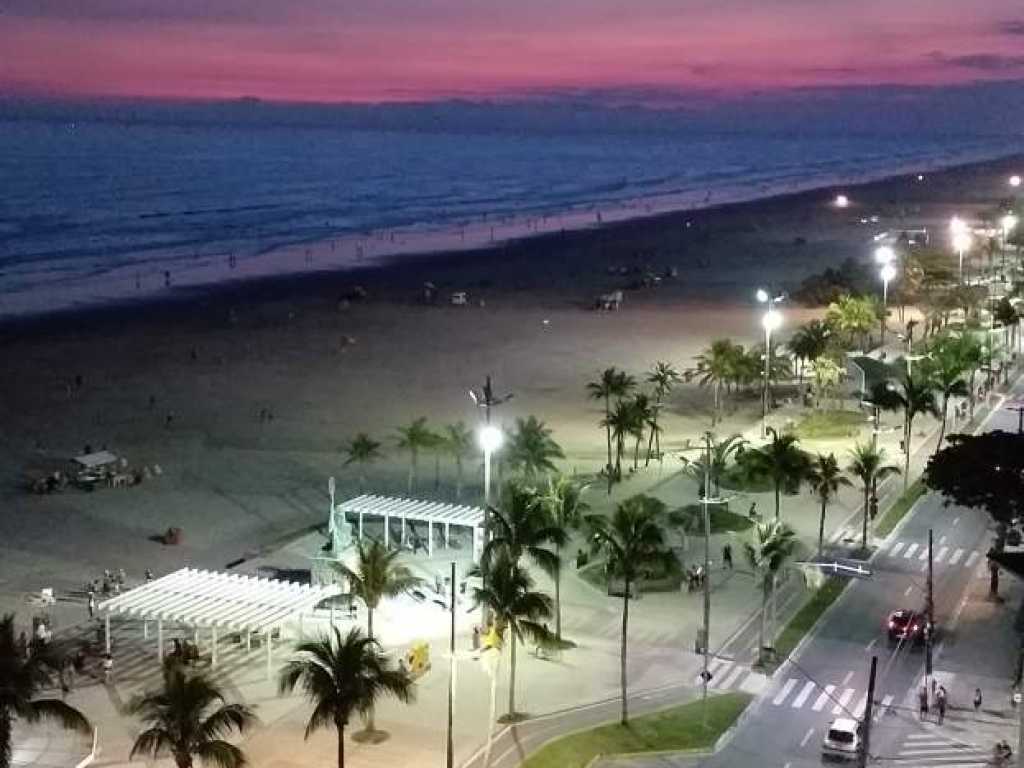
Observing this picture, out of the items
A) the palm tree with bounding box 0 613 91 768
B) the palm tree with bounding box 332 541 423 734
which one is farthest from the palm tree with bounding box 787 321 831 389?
the palm tree with bounding box 0 613 91 768

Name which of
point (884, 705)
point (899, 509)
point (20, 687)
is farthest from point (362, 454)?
point (20, 687)

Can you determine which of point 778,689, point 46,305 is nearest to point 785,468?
point 778,689

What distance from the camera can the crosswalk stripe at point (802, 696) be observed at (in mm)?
39906

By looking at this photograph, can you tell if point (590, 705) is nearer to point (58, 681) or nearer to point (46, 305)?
point (58, 681)

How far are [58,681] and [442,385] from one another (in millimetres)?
48419

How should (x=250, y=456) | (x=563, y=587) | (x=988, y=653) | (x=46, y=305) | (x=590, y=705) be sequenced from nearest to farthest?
1. (x=590, y=705)
2. (x=988, y=653)
3. (x=563, y=587)
4. (x=250, y=456)
5. (x=46, y=305)

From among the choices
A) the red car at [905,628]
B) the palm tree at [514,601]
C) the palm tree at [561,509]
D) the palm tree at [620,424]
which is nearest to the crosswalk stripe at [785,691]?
the red car at [905,628]

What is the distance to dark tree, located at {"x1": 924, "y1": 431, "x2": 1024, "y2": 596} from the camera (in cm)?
4948

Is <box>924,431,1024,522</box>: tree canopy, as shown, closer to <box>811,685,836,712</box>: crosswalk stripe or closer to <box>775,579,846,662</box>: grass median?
<box>775,579,846,662</box>: grass median

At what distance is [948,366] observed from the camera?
72.3m

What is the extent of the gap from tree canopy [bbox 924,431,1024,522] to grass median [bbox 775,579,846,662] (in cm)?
530

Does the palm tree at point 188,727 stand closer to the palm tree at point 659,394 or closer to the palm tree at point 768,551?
the palm tree at point 768,551

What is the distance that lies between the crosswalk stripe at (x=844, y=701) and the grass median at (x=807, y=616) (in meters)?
3.00

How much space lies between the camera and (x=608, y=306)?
12312 cm
